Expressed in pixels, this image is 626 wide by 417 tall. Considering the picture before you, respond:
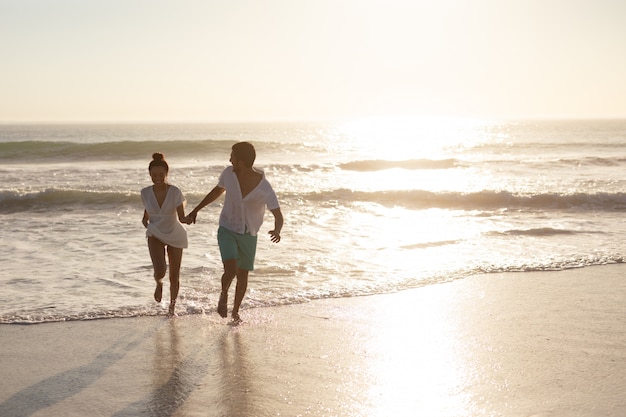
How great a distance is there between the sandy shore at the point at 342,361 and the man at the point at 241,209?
0.66m

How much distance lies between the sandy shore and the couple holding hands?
575 mm

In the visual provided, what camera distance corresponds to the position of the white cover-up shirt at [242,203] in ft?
19.7

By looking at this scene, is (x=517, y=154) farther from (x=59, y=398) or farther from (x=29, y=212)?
(x=59, y=398)

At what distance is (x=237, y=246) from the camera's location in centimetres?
612

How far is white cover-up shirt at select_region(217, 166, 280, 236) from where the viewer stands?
19.7ft

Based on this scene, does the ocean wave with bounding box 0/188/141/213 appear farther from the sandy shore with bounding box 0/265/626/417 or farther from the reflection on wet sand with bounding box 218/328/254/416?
the reflection on wet sand with bounding box 218/328/254/416

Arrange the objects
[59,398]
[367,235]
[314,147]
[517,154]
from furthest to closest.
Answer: [314,147]
[517,154]
[367,235]
[59,398]

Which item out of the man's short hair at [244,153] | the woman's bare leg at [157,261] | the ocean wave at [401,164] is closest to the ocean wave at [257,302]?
the woman's bare leg at [157,261]

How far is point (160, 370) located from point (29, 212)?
12.4 m

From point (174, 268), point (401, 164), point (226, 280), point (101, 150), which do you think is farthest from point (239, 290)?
point (101, 150)

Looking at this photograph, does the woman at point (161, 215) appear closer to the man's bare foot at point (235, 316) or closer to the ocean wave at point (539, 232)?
the man's bare foot at point (235, 316)

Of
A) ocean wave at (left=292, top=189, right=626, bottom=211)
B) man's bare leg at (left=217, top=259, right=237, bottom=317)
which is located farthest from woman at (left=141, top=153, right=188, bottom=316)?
ocean wave at (left=292, top=189, right=626, bottom=211)

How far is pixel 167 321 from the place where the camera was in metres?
6.43

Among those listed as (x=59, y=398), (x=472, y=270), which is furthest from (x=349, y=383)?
(x=472, y=270)
